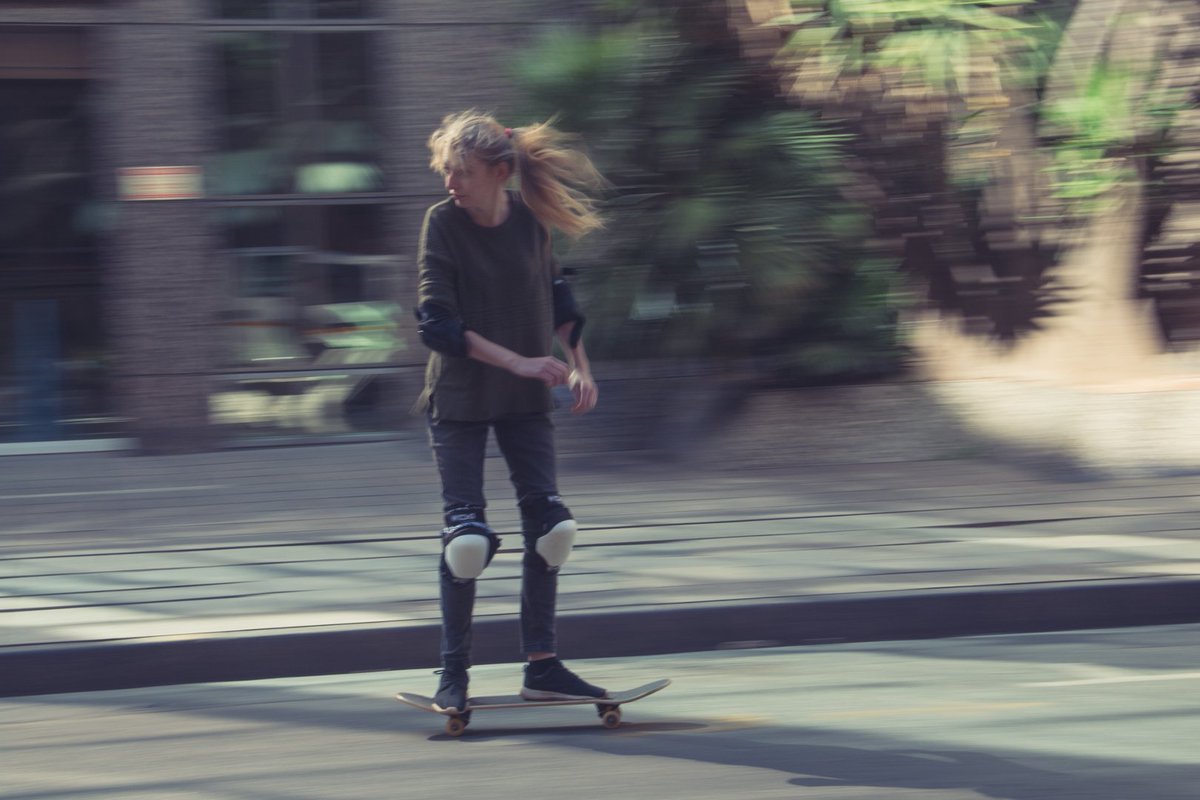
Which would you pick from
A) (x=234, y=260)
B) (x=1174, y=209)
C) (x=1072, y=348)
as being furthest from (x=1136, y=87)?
(x=234, y=260)

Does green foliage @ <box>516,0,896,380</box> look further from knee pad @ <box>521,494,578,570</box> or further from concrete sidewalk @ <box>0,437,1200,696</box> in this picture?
knee pad @ <box>521,494,578,570</box>

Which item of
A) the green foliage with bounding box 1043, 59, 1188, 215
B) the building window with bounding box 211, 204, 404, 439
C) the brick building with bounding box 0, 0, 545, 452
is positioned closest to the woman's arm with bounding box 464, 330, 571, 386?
the green foliage with bounding box 1043, 59, 1188, 215

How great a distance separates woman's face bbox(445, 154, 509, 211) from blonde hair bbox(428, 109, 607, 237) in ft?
0.05

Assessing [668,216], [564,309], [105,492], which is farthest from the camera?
[668,216]

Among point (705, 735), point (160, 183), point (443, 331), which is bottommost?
point (705, 735)

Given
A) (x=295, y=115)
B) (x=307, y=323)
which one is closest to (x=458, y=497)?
(x=307, y=323)

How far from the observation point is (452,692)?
4.01 m

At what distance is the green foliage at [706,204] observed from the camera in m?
8.09

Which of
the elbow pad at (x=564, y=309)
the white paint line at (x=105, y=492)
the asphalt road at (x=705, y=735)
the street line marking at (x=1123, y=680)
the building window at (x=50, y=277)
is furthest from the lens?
the building window at (x=50, y=277)

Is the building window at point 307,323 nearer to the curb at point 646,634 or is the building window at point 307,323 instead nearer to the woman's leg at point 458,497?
the curb at point 646,634

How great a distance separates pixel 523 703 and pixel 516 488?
0.59 meters

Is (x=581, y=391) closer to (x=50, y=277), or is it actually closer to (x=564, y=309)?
(x=564, y=309)

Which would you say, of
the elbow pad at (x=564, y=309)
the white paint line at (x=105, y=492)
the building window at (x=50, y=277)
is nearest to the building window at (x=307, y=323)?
the building window at (x=50, y=277)

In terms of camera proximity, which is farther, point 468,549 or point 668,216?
point 668,216
